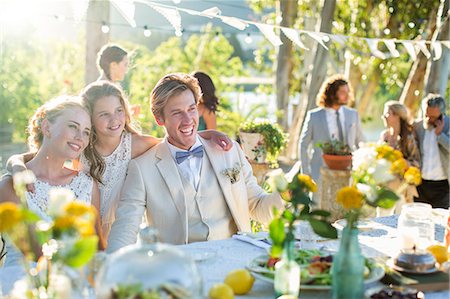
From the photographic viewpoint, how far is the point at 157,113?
3078mm

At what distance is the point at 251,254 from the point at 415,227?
0.63 meters

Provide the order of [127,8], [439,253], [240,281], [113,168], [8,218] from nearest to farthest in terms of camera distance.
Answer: [8,218]
[240,281]
[439,253]
[127,8]
[113,168]

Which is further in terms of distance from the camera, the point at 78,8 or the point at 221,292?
the point at 78,8

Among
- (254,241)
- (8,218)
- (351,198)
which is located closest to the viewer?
(8,218)

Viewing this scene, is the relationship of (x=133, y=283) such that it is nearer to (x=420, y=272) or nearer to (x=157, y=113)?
(x=420, y=272)

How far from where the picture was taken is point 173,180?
3037mm

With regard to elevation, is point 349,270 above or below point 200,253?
above

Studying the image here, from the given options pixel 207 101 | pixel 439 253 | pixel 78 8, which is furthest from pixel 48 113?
pixel 207 101

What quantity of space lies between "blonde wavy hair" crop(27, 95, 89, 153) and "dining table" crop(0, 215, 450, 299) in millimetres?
852

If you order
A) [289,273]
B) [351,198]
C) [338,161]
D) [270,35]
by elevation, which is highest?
[270,35]

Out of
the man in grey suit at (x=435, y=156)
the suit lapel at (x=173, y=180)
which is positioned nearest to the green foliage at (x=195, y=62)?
the man in grey suit at (x=435, y=156)

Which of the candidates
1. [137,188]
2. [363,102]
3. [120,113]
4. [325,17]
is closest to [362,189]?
[137,188]

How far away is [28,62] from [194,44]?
9.92 ft

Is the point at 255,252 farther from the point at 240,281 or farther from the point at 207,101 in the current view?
the point at 207,101
